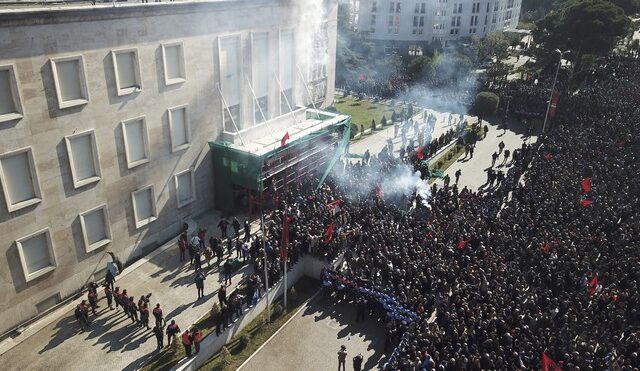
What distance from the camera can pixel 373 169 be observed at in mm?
32719

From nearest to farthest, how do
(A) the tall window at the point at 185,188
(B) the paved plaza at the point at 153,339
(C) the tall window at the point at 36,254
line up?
1. (B) the paved plaza at the point at 153,339
2. (C) the tall window at the point at 36,254
3. (A) the tall window at the point at 185,188

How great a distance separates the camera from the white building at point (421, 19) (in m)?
89.1

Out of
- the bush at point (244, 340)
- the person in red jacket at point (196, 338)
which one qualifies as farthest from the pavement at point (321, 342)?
the person in red jacket at point (196, 338)

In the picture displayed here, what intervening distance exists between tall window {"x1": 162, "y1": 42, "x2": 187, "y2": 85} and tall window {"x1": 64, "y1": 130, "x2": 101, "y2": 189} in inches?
198

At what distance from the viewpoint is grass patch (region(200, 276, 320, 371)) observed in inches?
741

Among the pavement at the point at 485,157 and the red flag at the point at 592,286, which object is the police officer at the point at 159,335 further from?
the pavement at the point at 485,157

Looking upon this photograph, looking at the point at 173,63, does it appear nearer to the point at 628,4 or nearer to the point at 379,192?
the point at 379,192

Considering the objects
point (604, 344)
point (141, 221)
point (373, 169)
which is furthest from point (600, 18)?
point (141, 221)

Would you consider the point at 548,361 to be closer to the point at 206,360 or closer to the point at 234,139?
the point at 206,360

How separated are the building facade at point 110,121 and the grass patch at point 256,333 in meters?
8.10

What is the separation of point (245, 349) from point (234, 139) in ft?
43.1

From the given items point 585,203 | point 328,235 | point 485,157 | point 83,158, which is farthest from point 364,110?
point 83,158

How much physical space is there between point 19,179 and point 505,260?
21.2m

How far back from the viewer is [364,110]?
52.2 metres
